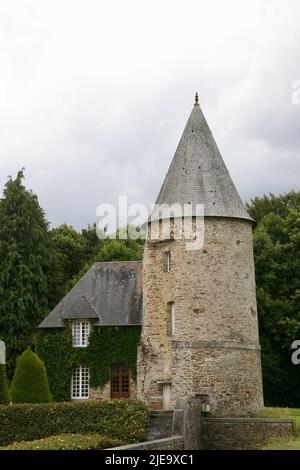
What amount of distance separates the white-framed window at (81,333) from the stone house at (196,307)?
7.3 inches

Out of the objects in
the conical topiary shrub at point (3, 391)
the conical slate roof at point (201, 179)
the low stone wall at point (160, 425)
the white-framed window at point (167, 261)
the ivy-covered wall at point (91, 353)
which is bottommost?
the low stone wall at point (160, 425)

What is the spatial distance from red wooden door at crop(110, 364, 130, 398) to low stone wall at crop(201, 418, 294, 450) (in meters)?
6.56

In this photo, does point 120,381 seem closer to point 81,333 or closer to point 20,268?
point 81,333

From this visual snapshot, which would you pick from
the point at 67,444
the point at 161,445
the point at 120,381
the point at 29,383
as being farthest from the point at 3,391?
the point at 161,445

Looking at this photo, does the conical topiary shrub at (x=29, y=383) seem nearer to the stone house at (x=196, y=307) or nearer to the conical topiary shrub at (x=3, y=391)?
the conical topiary shrub at (x=3, y=391)

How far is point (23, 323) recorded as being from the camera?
1560 inches

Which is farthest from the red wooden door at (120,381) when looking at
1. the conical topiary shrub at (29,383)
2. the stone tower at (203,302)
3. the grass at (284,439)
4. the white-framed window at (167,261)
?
the grass at (284,439)

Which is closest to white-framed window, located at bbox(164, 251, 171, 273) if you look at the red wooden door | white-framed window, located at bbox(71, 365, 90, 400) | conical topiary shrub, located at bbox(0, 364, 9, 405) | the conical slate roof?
the conical slate roof

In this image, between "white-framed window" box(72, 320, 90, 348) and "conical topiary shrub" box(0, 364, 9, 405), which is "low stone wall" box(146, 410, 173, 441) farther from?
"white-framed window" box(72, 320, 90, 348)

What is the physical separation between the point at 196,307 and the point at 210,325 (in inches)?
34.0

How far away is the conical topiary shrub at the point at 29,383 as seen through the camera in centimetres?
2742

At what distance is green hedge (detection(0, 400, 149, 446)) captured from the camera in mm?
23109
